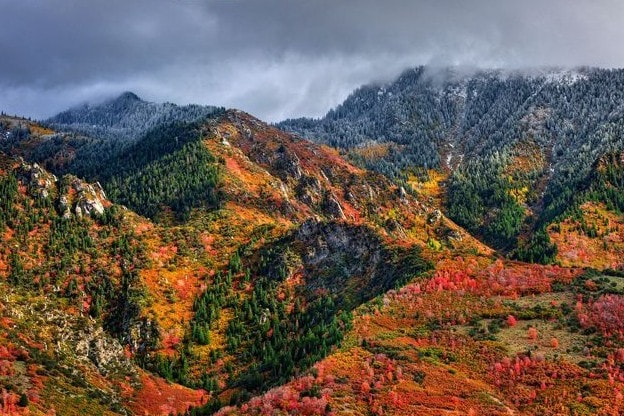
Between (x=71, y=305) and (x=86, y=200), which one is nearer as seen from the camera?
(x=71, y=305)

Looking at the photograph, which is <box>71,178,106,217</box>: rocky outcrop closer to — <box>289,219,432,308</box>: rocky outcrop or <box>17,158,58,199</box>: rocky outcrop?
<box>17,158,58,199</box>: rocky outcrop

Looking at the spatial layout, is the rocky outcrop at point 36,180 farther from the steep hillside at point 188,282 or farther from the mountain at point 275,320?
the mountain at point 275,320

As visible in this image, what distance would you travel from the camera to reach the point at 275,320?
142 metres

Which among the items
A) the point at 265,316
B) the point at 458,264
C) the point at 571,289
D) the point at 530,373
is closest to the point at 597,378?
the point at 530,373

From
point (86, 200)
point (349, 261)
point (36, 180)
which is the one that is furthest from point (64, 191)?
point (349, 261)

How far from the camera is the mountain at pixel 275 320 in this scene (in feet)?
261

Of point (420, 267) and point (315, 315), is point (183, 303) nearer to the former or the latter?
point (315, 315)

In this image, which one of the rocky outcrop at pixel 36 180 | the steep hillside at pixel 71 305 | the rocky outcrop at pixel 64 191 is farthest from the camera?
the rocky outcrop at pixel 36 180

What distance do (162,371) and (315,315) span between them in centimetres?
3739

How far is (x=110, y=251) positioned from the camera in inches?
6560

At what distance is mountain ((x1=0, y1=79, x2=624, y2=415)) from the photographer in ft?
261

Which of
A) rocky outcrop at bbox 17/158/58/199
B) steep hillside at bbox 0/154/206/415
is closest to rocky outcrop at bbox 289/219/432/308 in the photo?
steep hillside at bbox 0/154/206/415

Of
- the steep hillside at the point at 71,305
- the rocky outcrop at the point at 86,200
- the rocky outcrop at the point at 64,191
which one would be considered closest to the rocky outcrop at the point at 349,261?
the steep hillside at the point at 71,305

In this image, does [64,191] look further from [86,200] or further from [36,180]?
[36,180]
